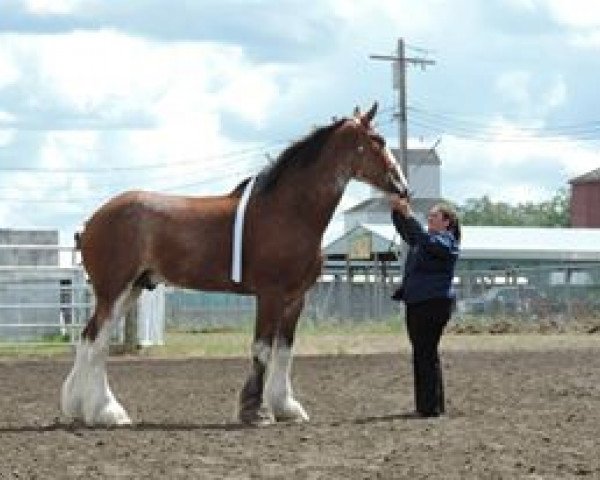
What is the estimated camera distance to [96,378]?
11633mm

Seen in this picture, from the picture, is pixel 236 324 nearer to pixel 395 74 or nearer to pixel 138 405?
pixel 395 74

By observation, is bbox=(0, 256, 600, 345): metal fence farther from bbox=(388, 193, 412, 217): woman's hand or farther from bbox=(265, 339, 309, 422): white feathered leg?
bbox=(388, 193, 412, 217): woman's hand

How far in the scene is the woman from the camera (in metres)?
11.6

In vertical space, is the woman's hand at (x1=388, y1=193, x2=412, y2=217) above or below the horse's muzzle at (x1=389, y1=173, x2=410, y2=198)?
below

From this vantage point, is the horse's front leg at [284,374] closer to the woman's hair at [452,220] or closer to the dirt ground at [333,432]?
the dirt ground at [333,432]

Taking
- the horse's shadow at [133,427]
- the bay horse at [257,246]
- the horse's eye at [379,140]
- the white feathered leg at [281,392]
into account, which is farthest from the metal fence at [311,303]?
the horse's eye at [379,140]

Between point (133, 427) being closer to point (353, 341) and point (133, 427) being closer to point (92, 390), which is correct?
point (92, 390)

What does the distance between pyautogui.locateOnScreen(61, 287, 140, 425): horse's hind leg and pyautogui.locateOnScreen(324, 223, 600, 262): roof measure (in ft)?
157

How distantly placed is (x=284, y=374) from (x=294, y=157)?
1.77 meters

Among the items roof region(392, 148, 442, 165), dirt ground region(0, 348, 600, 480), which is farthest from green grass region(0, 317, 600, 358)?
roof region(392, 148, 442, 165)

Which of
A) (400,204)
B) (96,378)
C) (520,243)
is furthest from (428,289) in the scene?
(520,243)

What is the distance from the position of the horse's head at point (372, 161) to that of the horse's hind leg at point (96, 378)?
215cm

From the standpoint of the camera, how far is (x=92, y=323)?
1188cm

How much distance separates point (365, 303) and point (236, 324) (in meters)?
5.89
